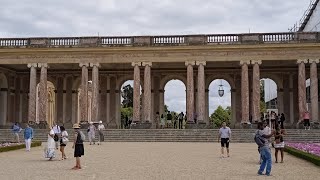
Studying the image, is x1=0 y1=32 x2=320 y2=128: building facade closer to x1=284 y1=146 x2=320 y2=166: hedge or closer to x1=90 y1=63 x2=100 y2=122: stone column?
x1=90 y1=63 x2=100 y2=122: stone column

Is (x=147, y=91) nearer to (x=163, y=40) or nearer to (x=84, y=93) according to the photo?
(x=163, y=40)

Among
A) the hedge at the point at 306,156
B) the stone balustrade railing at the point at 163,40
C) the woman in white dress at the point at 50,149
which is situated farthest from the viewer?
the stone balustrade railing at the point at 163,40

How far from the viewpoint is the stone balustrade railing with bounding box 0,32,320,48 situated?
128 feet

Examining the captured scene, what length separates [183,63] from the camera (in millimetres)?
41469

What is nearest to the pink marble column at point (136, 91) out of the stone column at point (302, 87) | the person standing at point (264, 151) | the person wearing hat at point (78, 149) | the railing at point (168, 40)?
the railing at point (168, 40)

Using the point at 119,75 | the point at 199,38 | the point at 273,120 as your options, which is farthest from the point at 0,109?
the point at 273,120

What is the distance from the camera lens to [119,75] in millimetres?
46406

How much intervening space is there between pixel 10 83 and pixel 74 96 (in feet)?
20.7

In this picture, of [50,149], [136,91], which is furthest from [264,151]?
[136,91]

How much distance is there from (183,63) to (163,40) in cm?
285

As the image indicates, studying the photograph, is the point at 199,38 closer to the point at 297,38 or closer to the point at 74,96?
the point at 297,38

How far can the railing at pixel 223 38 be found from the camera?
3959cm

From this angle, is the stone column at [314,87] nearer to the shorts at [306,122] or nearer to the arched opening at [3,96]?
the shorts at [306,122]

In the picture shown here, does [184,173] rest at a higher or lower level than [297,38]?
lower
